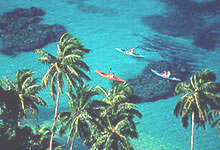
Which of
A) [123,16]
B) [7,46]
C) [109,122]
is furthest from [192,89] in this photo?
[123,16]

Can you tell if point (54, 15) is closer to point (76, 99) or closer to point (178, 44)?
point (178, 44)

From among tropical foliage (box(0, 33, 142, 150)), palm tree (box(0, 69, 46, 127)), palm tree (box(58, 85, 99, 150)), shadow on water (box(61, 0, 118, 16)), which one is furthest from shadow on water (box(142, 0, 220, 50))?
palm tree (box(0, 69, 46, 127))

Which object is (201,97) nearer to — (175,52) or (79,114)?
(79,114)

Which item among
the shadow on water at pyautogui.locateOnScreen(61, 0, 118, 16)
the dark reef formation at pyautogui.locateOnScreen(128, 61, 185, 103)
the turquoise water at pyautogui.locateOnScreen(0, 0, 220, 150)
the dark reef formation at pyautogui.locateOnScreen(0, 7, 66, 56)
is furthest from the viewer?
the shadow on water at pyautogui.locateOnScreen(61, 0, 118, 16)

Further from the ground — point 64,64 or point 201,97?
point 64,64

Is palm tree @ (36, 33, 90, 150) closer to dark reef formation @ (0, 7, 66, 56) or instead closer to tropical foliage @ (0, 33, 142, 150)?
tropical foliage @ (0, 33, 142, 150)

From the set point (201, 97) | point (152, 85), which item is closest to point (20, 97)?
point (201, 97)
